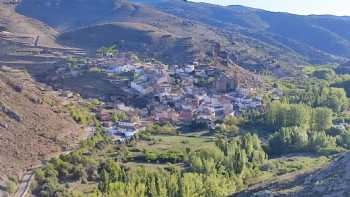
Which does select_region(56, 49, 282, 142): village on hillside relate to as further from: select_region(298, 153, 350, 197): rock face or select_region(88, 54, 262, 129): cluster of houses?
select_region(298, 153, 350, 197): rock face

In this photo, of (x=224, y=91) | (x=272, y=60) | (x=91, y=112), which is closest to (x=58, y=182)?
(x=91, y=112)

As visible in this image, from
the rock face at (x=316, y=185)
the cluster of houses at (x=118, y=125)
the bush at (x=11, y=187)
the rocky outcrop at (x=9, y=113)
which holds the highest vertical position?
the rock face at (x=316, y=185)

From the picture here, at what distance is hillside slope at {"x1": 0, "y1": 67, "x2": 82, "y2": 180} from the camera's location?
39.2 m

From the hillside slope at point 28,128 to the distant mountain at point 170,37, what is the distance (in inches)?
1658

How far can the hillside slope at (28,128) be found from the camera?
129 feet

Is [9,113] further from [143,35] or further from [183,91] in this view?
[143,35]

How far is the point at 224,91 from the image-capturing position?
7312 cm

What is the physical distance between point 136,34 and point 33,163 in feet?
221

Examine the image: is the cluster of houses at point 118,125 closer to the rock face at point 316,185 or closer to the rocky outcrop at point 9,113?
the rocky outcrop at point 9,113

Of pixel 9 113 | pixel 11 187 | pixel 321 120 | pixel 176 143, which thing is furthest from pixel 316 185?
pixel 321 120

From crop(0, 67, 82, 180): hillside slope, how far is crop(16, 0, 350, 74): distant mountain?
4211cm

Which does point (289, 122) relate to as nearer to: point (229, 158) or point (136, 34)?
point (229, 158)

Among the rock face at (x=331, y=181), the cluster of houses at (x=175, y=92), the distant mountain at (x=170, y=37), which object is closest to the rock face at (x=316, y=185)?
the rock face at (x=331, y=181)

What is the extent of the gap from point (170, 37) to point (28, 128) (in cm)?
6027
